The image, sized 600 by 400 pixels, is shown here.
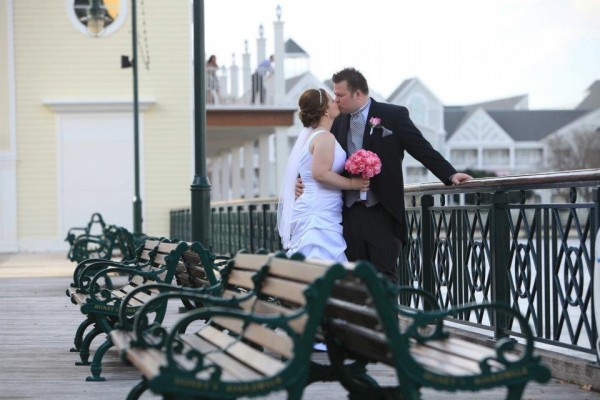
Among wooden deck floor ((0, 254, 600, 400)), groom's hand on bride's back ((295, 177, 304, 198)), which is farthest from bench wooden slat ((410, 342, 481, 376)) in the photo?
groom's hand on bride's back ((295, 177, 304, 198))

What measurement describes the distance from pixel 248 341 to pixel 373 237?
2263 millimetres

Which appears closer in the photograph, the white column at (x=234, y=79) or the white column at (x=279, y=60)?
the white column at (x=279, y=60)

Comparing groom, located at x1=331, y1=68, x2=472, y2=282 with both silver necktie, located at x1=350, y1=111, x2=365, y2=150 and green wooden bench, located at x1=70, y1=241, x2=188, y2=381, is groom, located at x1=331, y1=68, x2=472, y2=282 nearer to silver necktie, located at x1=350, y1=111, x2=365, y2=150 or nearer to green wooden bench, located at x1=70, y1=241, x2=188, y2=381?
silver necktie, located at x1=350, y1=111, x2=365, y2=150

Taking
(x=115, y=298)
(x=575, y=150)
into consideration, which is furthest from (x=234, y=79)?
(x=575, y=150)

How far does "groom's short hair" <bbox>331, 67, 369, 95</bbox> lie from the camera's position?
7.62 metres

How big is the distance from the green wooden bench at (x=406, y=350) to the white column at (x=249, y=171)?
36.1 meters

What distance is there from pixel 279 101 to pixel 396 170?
28.9m

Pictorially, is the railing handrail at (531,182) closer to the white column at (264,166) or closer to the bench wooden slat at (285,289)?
the bench wooden slat at (285,289)

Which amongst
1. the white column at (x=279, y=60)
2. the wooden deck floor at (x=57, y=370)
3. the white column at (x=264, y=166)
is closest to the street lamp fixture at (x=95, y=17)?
the wooden deck floor at (x=57, y=370)

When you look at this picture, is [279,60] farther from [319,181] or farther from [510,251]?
[319,181]

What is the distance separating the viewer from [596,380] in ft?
23.0

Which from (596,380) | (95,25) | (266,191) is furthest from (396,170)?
(266,191)

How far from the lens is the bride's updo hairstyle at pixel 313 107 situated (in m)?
7.80

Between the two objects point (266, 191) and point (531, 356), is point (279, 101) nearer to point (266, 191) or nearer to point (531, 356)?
point (266, 191)
